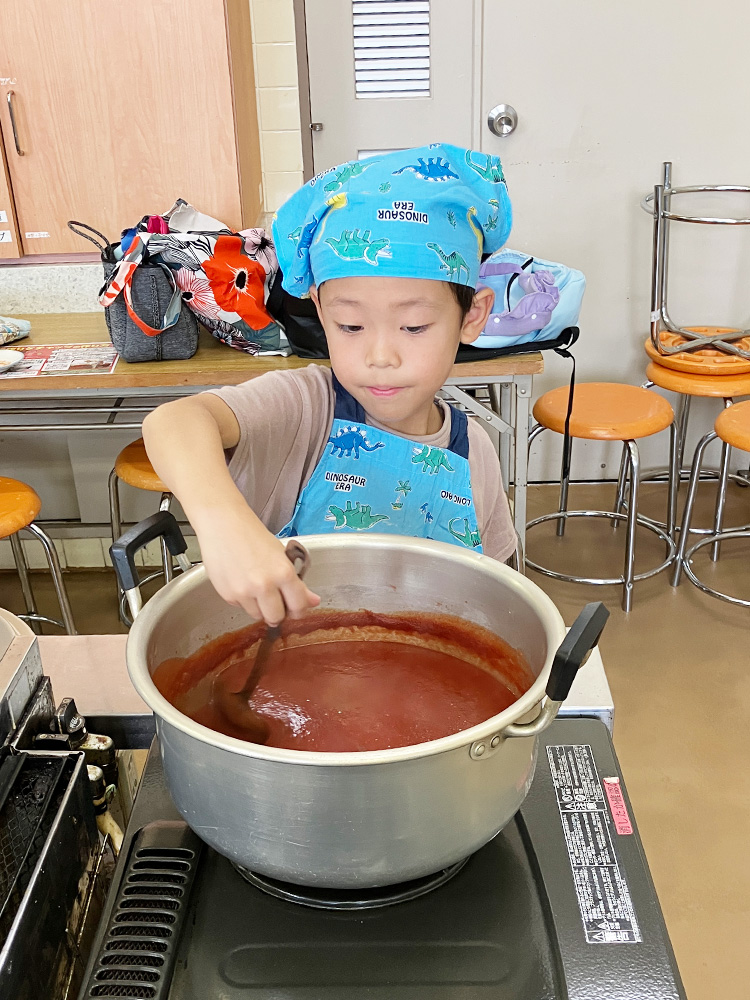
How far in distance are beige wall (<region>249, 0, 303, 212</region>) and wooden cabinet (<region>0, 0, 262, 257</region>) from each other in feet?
0.35

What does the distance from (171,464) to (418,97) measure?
2771 mm

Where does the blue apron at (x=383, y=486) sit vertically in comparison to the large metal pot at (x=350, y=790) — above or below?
below

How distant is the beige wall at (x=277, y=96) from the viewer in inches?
110

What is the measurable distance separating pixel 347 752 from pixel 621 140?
123 inches

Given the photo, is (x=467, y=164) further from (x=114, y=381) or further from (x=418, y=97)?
(x=418, y=97)

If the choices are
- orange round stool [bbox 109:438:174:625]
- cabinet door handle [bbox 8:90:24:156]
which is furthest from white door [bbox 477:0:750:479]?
orange round stool [bbox 109:438:174:625]

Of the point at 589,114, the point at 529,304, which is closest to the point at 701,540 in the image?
the point at 529,304

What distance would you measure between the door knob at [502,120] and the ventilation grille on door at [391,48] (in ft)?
0.82

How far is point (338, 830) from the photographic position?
0.55m

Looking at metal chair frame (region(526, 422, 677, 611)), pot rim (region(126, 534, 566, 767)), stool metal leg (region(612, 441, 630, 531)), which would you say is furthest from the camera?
stool metal leg (region(612, 441, 630, 531))

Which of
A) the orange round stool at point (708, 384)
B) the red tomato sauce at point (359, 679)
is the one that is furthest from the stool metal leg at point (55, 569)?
the orange round stool at point (708, 384)

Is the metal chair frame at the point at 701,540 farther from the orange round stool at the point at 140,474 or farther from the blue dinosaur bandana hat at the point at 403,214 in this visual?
the blue dinosaur bandana hat at the point at 403,214

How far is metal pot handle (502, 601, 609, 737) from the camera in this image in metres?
0.54

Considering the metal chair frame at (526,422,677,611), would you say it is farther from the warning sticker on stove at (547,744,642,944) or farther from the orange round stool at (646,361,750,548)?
the warning sticker on stove at (547,744,642,944)
